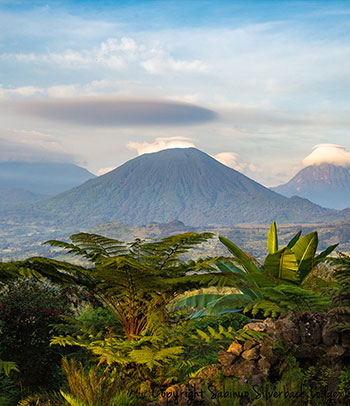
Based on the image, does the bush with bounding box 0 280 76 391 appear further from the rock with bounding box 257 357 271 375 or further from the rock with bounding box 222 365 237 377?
the rock with bounding box 257 357 271 375

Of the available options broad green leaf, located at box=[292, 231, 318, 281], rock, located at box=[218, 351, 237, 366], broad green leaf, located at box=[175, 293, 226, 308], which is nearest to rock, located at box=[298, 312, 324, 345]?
rock, located at box=[218, 351, 237, 366]

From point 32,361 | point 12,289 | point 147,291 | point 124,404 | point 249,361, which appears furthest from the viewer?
point 12,289

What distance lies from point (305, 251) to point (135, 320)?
3565 millimetres

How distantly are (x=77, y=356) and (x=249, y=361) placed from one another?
289 cm

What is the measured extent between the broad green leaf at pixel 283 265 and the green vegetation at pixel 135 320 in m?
0.02

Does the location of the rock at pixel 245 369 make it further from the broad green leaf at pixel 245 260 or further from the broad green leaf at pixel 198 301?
the broad green leaf at pixel 198 301

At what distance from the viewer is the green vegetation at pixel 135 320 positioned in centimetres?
410

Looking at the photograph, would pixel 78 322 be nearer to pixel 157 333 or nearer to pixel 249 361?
pixel 157 333

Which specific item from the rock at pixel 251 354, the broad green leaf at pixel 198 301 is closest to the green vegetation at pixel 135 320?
the rock at pixel 251 354

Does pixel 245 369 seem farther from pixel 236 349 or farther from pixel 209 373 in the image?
pixel 209 373

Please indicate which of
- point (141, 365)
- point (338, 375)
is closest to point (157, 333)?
point (141, 365)

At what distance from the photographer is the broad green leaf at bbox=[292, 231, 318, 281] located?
725 cm

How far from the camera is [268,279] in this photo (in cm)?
689

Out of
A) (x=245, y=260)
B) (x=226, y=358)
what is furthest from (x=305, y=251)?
(x=226, y=358)
